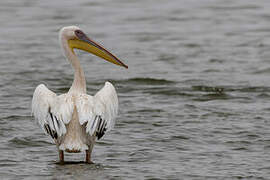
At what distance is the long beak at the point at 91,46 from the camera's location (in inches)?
332

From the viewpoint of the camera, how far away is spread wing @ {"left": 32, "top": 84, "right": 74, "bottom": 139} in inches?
293

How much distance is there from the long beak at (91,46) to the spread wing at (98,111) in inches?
22.6

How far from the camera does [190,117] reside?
1007cm

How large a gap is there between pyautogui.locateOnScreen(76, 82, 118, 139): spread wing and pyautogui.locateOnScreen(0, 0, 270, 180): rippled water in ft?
1.39

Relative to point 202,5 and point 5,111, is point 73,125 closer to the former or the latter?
point 5,111

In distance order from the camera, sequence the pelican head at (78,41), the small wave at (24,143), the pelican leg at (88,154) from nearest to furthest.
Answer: the pelican leg at (88,154) → the pelican head at (78,41) → the small wave at (24,143)

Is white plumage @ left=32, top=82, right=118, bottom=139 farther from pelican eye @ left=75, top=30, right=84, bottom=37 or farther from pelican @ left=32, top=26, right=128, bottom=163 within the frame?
pelican eye @ left=75, top=30, right=84, bottom=37

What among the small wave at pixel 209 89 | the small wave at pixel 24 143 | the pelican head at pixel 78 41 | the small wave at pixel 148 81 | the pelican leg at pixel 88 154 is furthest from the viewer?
the small wave at pixel 148 81

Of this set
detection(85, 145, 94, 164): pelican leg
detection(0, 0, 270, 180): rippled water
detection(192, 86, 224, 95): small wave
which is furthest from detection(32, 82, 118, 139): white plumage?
detection(192, 86, 224, 95): small wave

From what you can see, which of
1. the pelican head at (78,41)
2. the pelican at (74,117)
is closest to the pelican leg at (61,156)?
the pelican at (74,117)

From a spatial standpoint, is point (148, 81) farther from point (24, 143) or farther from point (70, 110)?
point (70, 110)

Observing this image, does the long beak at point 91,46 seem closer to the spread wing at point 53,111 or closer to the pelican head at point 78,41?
the pelican head at point 78,41

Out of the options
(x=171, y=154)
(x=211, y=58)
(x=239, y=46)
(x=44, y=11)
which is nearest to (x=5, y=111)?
(x=171, y=154)

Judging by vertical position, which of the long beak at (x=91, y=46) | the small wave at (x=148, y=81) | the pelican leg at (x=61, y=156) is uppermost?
the long beak at (x=91, y=46)
